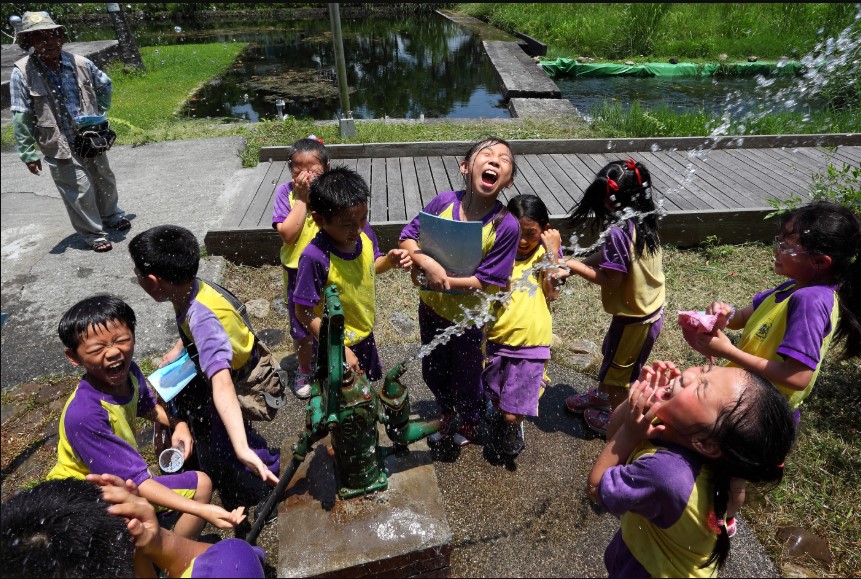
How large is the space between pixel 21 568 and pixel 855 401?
389 centimetres

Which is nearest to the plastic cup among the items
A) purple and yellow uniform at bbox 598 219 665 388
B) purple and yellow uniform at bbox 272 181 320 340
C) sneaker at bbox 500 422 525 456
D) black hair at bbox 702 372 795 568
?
purple and yellow uniform at bbox 272 181 320 340

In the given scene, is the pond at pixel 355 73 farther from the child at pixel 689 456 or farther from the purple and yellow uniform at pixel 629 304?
the child at pixel 689 456

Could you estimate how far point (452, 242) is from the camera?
2195 millimetres

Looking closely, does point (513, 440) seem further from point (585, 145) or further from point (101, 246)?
point (585, 145)

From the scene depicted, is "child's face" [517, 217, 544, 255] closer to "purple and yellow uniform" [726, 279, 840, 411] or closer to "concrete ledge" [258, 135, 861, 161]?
"purple and yellow uniform" [726, 279, 840, 411]

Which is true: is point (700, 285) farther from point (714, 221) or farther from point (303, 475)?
point (303, 475)

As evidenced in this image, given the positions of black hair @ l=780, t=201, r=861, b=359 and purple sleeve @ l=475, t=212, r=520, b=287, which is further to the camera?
purple sleeve @ l=475, t=212, r=520, b=287

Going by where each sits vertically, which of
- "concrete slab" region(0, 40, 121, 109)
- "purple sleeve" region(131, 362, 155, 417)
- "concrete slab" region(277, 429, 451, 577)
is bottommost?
"concrete slab" region(0, 40, 121, 109)

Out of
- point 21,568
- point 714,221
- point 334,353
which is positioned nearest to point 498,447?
point 334,353

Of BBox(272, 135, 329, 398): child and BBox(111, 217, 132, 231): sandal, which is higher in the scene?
BBox(272, 135, 329, 398): child

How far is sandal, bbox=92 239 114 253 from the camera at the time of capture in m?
4.50

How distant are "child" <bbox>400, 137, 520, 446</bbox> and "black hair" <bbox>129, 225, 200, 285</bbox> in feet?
3.00

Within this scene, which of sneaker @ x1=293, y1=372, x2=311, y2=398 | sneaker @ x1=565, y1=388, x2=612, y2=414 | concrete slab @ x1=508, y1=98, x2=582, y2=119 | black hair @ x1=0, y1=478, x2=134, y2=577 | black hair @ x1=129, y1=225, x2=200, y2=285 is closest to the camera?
black hair @ x1=0, y1=478, x2=134, y2=577

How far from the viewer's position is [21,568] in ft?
3.68
